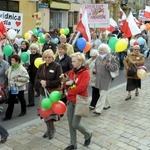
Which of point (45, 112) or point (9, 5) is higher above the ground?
point (9, 5)

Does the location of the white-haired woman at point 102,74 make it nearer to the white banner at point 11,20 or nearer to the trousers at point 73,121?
the trousers at point 73,121

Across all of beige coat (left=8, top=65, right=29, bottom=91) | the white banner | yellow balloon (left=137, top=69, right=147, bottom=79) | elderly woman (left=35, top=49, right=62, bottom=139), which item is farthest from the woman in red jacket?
the white banner

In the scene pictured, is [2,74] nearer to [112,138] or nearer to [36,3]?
[112,138]

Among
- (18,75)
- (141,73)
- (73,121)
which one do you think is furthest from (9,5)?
(73,121)

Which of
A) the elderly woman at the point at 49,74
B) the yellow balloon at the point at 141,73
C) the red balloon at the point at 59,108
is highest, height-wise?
the elderly woman at the point at 49,74

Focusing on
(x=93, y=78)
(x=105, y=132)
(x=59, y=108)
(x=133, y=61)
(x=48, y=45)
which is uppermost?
(x=48, y=45)

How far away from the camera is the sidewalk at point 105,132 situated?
4930mm

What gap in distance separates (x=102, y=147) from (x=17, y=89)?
2.39 meters

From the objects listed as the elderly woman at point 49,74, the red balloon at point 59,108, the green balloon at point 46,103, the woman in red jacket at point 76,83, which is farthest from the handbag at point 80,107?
the elderly woman at point 49,74

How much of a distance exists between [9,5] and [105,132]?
17.4 m

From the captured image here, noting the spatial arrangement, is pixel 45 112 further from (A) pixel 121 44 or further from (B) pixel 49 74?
(A) pixel 121 44

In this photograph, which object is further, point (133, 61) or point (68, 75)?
point (133, 61)

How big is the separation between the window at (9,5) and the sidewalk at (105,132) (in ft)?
51.3

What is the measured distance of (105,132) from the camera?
555 cm
